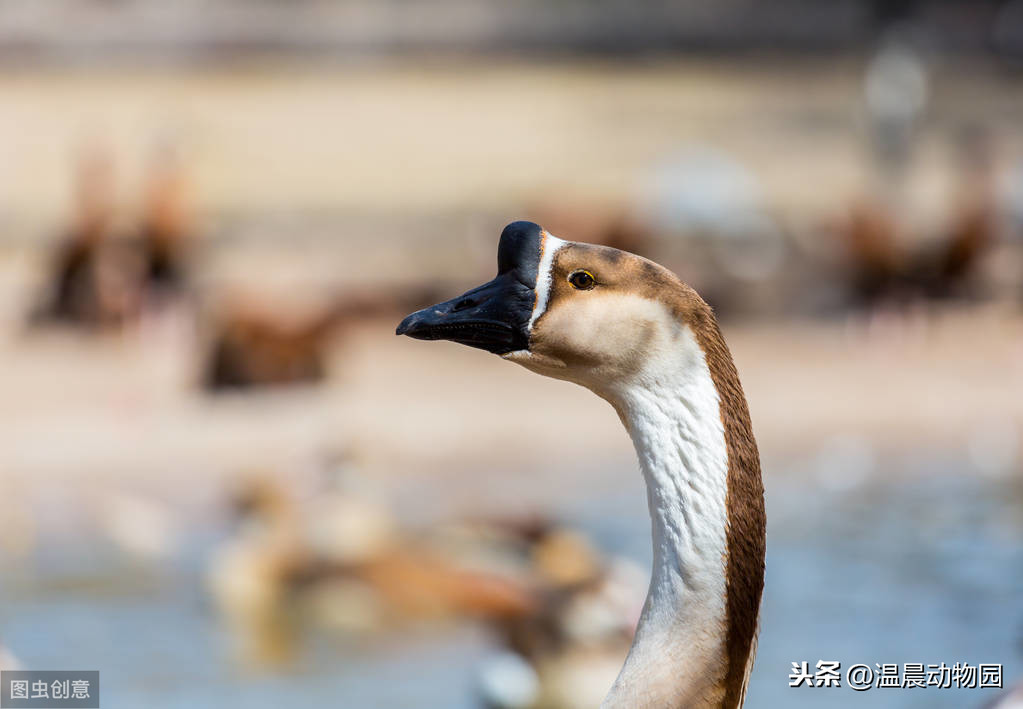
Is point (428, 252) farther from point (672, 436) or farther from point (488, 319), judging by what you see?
point (672, 436)

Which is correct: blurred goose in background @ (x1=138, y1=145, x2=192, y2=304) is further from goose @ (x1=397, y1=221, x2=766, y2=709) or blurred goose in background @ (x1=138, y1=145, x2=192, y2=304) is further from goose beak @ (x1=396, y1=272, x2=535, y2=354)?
goose @ (x1=397, y1=221, x2=766, y2=709)

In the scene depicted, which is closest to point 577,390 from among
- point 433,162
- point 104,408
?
point 104,408

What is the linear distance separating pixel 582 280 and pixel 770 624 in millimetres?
2432

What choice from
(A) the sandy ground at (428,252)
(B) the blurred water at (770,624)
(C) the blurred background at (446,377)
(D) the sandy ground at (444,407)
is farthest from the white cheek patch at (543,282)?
(A) the sandy ground at (428,252)

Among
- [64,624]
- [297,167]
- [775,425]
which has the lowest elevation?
[64,624]

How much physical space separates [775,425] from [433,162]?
7286 millimetres

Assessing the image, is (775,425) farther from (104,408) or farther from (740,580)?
(740,580)

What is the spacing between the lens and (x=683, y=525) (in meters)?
2.18

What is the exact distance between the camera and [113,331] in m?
8.33

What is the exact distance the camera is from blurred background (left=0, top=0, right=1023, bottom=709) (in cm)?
434

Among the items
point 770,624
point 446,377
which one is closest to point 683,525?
point 770,624

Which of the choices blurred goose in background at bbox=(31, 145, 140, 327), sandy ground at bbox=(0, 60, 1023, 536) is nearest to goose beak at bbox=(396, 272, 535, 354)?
sandy ground at bbox=(0, 60, 1023, 536)

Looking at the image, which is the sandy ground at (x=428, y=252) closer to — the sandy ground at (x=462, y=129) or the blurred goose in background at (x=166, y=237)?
the sandy ground at (x=462, y=129)

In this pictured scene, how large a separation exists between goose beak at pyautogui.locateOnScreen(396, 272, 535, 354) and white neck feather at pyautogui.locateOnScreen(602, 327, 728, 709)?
21 centimetres
